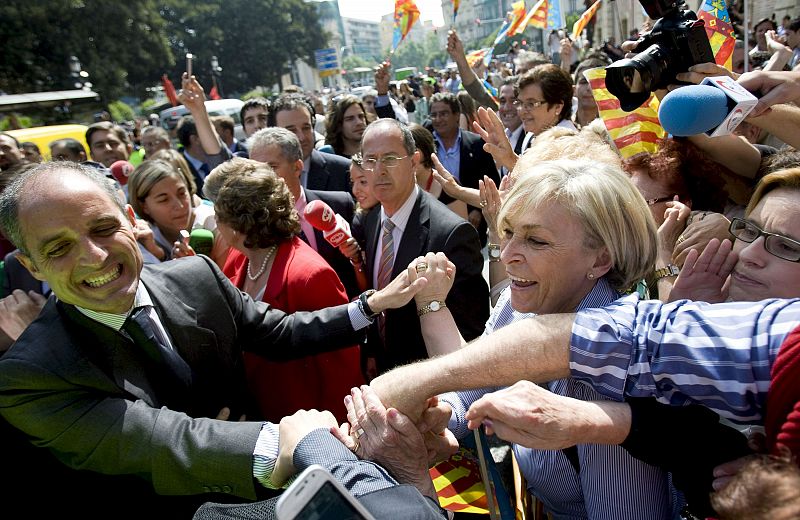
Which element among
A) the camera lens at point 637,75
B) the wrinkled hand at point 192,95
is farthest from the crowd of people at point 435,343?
the wrinkled hand at point 192,95

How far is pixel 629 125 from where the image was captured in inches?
102

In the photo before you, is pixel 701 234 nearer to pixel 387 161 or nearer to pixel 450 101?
pixel 387 161

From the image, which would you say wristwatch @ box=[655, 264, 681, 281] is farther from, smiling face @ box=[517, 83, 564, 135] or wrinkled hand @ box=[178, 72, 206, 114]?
wrinkled hand @ box=[178, 72, 206, 114]

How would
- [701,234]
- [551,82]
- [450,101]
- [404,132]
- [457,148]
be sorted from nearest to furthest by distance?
[701,234] < [404,132] < [551,82] < [457,148] < [450,101]

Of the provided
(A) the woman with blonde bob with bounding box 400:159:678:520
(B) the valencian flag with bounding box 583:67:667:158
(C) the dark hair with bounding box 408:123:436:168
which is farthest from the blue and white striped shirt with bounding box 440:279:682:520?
(C) the dark hair with bounding box 408:123:436:168

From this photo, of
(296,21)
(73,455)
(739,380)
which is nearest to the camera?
(739,380)

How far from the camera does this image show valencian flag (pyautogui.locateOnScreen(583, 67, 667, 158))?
2541 millimetres

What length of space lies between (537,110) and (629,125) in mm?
1926

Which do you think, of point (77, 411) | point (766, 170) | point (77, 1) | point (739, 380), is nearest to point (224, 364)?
point (77, 411)

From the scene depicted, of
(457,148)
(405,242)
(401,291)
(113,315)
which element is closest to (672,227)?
(401,291)

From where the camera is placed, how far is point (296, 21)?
55062 millimetres

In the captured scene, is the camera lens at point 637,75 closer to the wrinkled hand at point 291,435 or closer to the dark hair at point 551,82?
the wrinkled hand at point 291,435

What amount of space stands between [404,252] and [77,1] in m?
34.3

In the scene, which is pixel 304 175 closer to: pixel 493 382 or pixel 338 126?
pixel 338 126
